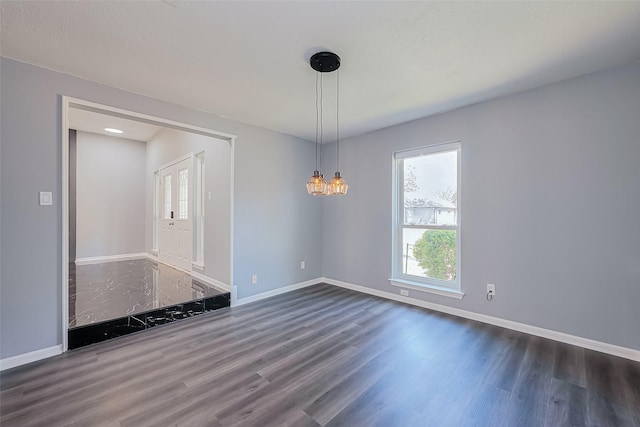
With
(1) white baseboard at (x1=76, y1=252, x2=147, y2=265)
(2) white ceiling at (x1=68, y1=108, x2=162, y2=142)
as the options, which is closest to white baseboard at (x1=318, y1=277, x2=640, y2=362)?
(2) white ceiling at (x1=68, y1=108, x2=162, y2=142)

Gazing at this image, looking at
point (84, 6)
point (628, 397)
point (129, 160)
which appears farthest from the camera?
point (129, 160)

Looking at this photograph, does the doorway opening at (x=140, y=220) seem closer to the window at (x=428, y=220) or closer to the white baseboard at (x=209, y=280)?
the white baseboard at (x=209, y=280)

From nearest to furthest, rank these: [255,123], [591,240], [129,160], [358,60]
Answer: [358,60]
[591,240]
[255,123]
[129,160]

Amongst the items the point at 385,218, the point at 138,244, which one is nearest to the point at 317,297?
the point at 385,218

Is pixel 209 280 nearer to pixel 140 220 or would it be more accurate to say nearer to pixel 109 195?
pixel 140 220

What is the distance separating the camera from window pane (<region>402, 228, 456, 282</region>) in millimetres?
3490

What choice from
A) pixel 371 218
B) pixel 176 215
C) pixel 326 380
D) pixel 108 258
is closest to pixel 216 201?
pixel 176 215

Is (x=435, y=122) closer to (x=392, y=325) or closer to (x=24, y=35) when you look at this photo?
(x=392, y=325)

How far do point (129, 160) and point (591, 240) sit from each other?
341 inches

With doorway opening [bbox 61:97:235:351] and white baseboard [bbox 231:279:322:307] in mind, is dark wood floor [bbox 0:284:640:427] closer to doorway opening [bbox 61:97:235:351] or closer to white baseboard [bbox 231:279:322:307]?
doorway opening [bbox 61:97:235:351]

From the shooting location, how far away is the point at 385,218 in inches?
161

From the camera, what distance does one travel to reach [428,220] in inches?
146

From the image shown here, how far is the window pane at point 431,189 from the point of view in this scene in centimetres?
348

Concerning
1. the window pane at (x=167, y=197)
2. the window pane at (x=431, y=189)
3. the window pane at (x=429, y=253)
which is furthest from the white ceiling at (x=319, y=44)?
the window pane at (x=167, y=197)
